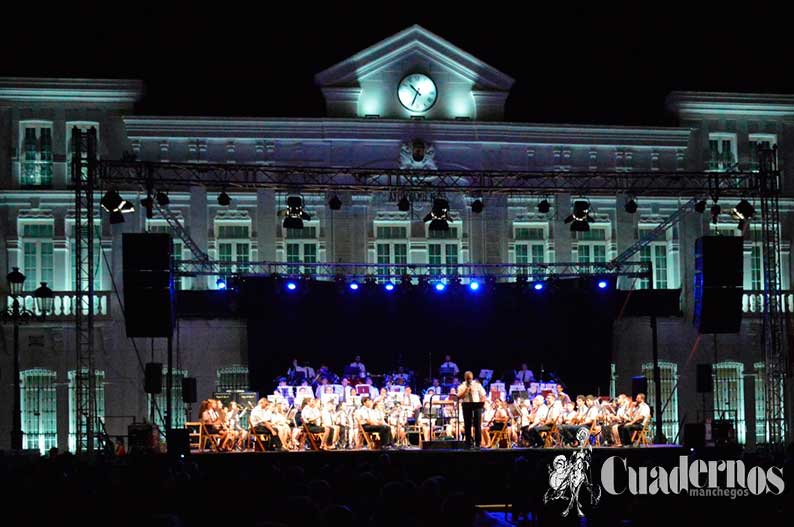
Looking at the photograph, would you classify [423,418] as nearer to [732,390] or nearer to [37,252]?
[732,390]

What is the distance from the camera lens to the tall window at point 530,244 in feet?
97.1

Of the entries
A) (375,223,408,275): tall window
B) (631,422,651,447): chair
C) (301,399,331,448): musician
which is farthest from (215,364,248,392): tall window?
(631,422,651,447): chair

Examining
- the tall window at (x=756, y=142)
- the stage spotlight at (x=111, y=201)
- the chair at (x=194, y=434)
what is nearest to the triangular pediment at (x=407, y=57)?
the tall window at (x=756, y=142)

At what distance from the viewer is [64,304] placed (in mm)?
27922

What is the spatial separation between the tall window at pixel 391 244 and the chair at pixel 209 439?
7.78m

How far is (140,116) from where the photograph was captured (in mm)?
28281

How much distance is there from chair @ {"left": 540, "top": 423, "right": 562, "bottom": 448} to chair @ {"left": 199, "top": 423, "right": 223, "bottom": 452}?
6.64m

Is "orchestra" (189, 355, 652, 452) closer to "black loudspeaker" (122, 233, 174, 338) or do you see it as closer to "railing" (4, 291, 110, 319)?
"black loudspeaker" (122, 233, 174, 338)

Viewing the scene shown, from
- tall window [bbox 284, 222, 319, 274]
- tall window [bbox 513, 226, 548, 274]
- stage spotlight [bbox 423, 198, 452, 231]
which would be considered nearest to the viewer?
stage spotlight [bbox 423, 198, 452, 231]

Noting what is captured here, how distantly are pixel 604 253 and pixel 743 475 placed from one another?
18149 millimetres

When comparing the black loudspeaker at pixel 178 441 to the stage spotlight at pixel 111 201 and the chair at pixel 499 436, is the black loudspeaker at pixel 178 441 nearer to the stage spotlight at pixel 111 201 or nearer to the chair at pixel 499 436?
Answer: the stage spotlight at pixel 111 201

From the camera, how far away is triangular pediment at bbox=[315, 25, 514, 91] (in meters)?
28.8

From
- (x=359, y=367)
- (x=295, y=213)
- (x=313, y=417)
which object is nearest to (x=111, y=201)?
(x=295, y=213)

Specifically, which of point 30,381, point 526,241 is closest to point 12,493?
point 30,381
